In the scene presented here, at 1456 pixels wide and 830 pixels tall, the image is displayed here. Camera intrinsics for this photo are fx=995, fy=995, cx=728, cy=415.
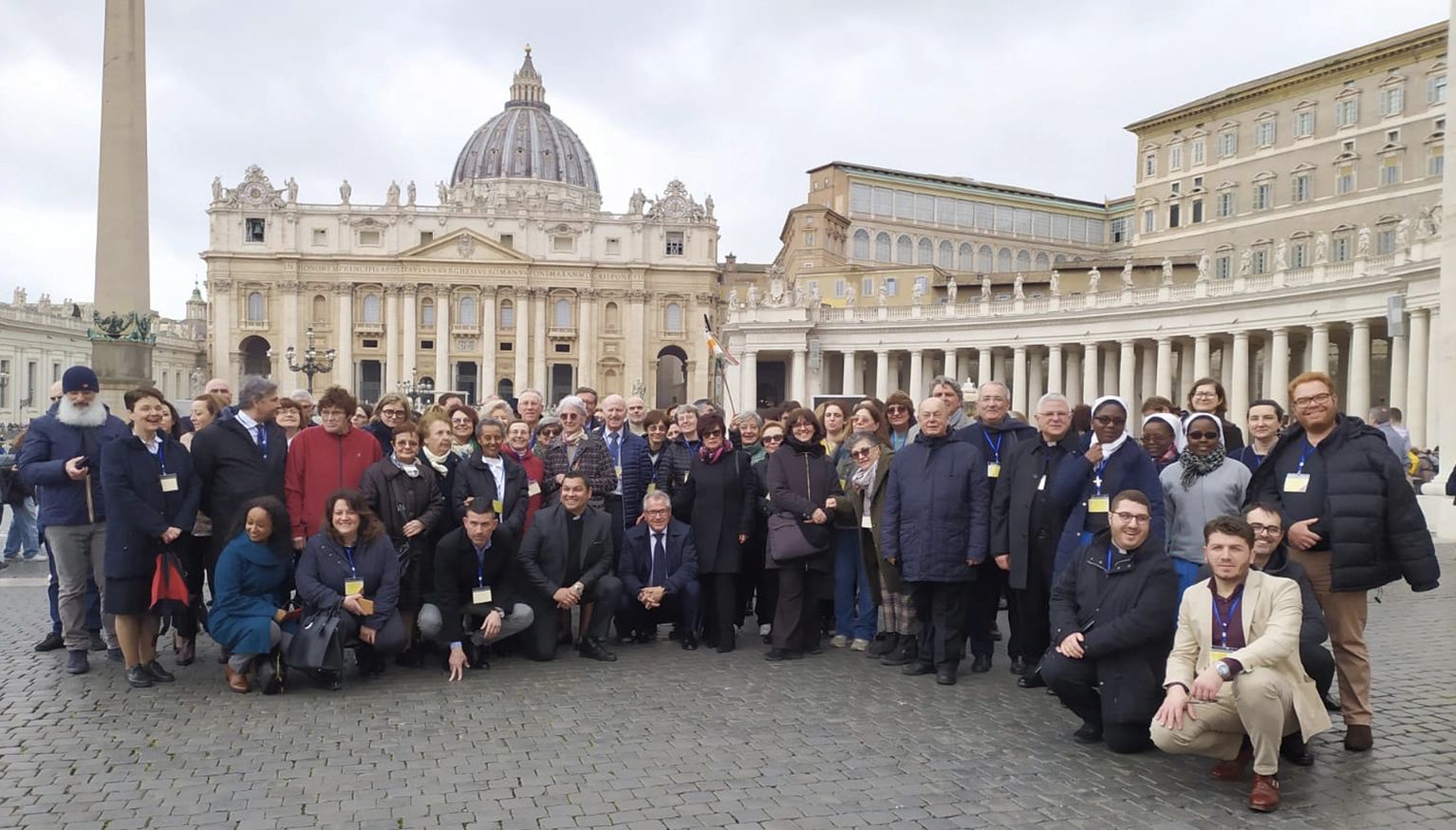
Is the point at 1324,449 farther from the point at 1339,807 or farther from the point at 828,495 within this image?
the point at 828,495

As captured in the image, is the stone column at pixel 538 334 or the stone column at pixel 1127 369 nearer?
the stone column at pixel 1127 369

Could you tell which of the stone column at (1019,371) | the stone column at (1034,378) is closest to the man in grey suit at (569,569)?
the stone column at (1019,371)

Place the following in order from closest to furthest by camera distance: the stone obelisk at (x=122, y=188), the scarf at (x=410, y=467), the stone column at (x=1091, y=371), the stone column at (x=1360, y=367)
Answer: the scarf at (x=410, y=467) < the stone obelisk at (x=122, y=188) < the stone column at (x=1360, y=367) < the stone column at (x=1091, y=371)

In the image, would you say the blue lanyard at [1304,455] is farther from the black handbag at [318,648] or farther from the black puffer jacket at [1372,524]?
the black handbag at [318,648]

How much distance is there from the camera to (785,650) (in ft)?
27.3

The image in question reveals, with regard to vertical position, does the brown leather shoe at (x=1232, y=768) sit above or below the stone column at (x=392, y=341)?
below

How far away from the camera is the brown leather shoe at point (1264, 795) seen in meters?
4.85

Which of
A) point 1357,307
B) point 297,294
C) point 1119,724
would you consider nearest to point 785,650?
point 1119,724

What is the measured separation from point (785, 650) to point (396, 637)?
311 centimetres

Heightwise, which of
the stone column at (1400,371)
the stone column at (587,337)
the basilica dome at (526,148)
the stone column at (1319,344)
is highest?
the basilica dome at (526,148)

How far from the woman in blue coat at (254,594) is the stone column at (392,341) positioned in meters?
74.3

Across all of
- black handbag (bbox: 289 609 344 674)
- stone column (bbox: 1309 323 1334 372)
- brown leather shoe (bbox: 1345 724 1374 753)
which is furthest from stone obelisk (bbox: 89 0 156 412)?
stone column (bbox: 1309 323 1334 372)

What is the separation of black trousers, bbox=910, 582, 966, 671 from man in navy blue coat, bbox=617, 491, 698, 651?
2021 millimetres

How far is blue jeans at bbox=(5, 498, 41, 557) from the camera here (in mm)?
12641
